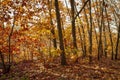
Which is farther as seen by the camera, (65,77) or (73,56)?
(73,56)

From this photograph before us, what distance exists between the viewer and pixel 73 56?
15016 millimetres

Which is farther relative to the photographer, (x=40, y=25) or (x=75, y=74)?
(x=40, y=25)

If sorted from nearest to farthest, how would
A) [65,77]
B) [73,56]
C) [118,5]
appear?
[65,77], [73,56], [118,5]

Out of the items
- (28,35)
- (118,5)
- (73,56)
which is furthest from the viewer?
(118,5)

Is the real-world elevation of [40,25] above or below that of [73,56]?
above

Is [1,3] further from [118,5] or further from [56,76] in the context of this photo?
[118,5]

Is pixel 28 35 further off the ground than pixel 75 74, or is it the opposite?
pixel 28 35

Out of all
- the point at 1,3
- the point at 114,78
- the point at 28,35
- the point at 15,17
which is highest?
the point at 1,3

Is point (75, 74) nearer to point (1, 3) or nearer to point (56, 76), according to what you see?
point (56, 76)

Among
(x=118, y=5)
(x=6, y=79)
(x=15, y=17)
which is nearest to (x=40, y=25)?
(x=15, y=17)

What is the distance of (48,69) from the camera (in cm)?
1323

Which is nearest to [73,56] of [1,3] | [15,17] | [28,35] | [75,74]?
[75,74]

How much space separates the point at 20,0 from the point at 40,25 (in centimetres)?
519

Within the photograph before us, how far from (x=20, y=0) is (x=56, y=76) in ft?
19.4
